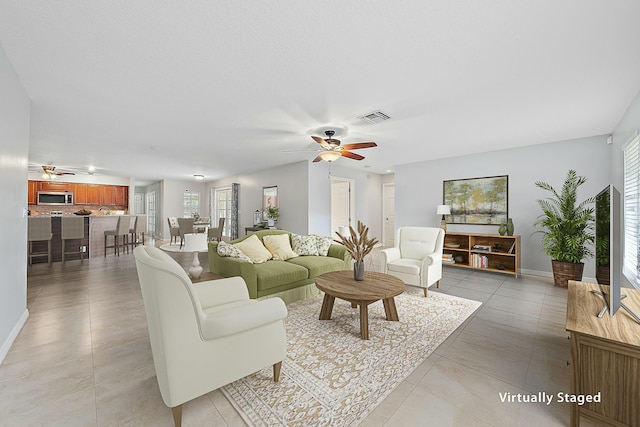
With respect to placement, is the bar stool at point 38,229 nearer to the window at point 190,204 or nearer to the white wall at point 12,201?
the white wall at point 12,201

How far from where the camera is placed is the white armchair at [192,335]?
4.32 feet

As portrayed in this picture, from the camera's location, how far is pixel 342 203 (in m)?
7.45

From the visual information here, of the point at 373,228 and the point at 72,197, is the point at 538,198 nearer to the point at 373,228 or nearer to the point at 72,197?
the point at 373,228

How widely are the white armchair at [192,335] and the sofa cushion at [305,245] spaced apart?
2392mm

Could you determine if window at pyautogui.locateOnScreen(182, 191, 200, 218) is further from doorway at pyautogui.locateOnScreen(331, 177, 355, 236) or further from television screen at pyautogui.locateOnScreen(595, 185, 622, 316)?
television screen at pyautogui.locateOnScreen(595, 185, 622, 316)

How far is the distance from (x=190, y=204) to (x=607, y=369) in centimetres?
1124

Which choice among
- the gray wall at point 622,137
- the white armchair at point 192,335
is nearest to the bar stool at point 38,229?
the white armchair at point 192,335

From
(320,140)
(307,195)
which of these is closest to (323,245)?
(320,140)

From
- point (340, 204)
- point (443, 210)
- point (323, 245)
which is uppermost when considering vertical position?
point (340, 204)

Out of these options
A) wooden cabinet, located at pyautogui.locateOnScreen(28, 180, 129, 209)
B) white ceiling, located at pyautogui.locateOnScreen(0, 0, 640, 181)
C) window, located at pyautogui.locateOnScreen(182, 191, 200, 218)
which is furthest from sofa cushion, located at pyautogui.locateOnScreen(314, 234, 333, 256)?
wooden cabinet, located at pyautogui.locateOnScreen(28, 180, 129, 209)

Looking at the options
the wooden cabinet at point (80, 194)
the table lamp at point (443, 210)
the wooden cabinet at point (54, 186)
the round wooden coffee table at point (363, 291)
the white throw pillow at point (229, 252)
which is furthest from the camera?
the wooden cabinet at point (80, 194)

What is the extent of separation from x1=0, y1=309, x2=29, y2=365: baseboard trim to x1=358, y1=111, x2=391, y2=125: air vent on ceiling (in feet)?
13.2

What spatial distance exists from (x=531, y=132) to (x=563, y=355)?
3.29 meters

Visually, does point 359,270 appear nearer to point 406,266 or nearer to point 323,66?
point 406,266
